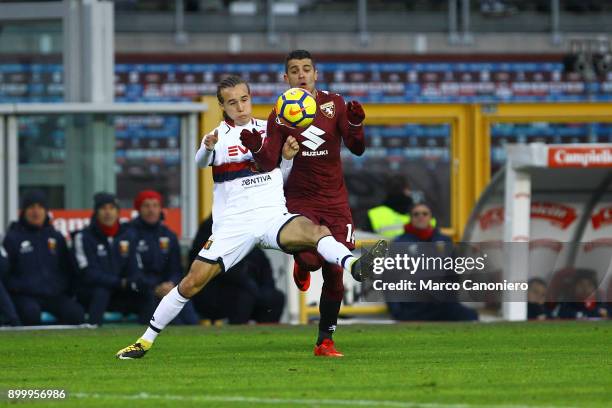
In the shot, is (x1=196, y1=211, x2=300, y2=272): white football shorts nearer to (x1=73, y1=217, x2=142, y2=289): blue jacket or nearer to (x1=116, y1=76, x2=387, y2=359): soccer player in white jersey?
(x1=116, y1=76, x2=387, y2=359): soccer player in white jersey

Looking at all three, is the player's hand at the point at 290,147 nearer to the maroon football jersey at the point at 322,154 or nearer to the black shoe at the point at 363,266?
the maroon football jersey at the point at 322,154

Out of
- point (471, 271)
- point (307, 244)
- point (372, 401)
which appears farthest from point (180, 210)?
point (372, 401)

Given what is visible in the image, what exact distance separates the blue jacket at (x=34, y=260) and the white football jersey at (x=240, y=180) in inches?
193

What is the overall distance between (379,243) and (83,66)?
8.86 m

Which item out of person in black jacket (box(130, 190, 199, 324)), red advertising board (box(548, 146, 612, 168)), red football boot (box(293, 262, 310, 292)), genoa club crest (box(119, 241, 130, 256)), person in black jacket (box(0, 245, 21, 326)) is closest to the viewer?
red football boot (box(293, 262, 310, 292))

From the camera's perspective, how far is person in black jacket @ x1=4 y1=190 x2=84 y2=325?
15.4 meters

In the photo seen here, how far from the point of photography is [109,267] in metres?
15.8

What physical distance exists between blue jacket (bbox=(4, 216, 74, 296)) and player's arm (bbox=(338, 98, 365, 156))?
17.4 ft

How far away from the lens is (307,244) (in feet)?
34.8

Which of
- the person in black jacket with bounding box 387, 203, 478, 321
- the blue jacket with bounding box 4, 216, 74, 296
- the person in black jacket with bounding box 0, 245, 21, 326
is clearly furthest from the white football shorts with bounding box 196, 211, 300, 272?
the person in black jacket with bounding box 387, 203, 478, 321

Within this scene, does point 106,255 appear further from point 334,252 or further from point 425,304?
point 334,252

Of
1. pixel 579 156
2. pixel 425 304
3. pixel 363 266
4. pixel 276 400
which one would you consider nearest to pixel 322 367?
pixel 363 266

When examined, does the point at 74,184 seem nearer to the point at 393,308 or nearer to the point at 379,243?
the point at 393,308

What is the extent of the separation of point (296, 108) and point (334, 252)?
1000 mm
